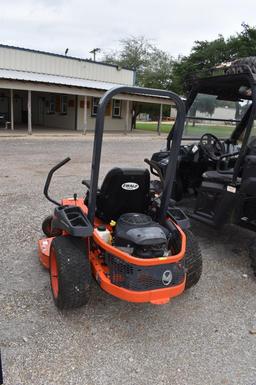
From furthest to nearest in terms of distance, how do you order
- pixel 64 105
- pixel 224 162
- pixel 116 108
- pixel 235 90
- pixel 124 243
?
pixel 116 108, pixel 64 105, pixel 224 162, pixel 235 90, pixel 124 243

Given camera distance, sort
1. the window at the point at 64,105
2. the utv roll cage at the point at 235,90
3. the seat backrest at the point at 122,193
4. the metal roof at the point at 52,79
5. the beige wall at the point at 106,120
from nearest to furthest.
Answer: the seat backrest at the point at 122,193 → the utv roll cage at the point at 235,90 → the metal roof at the point at 52,79 → the beige wall at the point at 106,120 → the window at the point at 64,105

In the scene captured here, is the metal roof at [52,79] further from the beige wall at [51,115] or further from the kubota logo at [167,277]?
the kubota logo at [167,277]

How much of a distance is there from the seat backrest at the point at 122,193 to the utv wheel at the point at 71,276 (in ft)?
1.69

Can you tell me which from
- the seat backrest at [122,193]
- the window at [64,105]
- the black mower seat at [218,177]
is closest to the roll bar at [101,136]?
the seat backrest at [122,193]

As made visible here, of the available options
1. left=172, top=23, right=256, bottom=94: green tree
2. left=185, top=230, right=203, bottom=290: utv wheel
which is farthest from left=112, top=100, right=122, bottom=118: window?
left=185, top=230, right=203, bottom=290: utv wheel

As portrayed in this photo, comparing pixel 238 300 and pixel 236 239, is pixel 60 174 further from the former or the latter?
pixel 238 300

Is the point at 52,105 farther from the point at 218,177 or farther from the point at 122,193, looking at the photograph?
the point at 122,193

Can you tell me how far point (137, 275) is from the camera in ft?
8.64

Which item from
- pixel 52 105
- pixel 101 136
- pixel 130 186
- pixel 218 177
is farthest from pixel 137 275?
pixel 52 105

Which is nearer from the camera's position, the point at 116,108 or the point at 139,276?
the point at 139,276

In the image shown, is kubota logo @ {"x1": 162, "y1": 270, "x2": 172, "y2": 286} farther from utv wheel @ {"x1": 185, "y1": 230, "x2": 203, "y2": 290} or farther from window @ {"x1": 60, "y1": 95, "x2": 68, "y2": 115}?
window @ {"x1": 60, "y1": 95, "x2": 68, "y2": 115}

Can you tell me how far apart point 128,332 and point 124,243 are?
27.2 inches

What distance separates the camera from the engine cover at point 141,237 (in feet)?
8.98

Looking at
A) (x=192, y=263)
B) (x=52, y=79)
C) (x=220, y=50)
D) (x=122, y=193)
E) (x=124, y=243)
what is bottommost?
(x=192, y=263)
